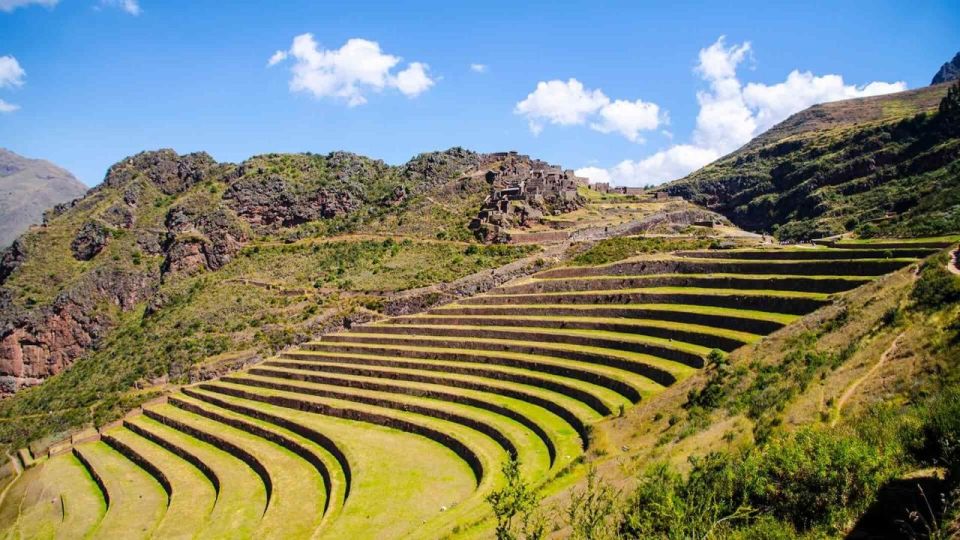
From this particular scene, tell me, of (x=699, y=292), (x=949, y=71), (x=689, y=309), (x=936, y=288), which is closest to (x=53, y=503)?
(x=689, y=309)

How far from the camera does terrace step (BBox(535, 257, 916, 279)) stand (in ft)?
58.2

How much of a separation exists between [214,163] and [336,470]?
54201 mm

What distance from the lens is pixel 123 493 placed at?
2194cm

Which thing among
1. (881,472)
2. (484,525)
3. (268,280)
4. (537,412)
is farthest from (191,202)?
(881,472)

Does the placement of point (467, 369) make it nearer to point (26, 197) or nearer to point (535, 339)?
point (535, 339)

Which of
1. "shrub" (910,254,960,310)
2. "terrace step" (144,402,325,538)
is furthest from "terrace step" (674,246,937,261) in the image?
"terrace step" (144,402,325,538)

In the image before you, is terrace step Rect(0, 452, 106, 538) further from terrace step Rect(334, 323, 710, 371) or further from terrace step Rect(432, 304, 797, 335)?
terrace step Rect(432, 304, 797, 335)

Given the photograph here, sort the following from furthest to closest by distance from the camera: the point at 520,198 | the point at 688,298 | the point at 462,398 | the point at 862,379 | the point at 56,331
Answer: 1. the point at 520,198
2. the point at 56,331
3. the point at 688,298
4. the point at 462,398
5. the point at 862,379

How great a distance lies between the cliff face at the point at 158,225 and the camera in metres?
43.5

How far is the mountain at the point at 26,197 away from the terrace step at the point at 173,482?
5143 inches

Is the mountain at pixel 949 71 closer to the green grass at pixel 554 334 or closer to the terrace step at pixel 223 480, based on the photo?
the green grass at pixel 554 334

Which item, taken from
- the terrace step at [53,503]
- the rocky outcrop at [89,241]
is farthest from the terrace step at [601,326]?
the rocky outcrop at [89,241]

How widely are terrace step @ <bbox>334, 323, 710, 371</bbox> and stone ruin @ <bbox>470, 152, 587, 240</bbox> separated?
57.4ft

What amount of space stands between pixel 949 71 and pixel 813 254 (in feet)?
446
